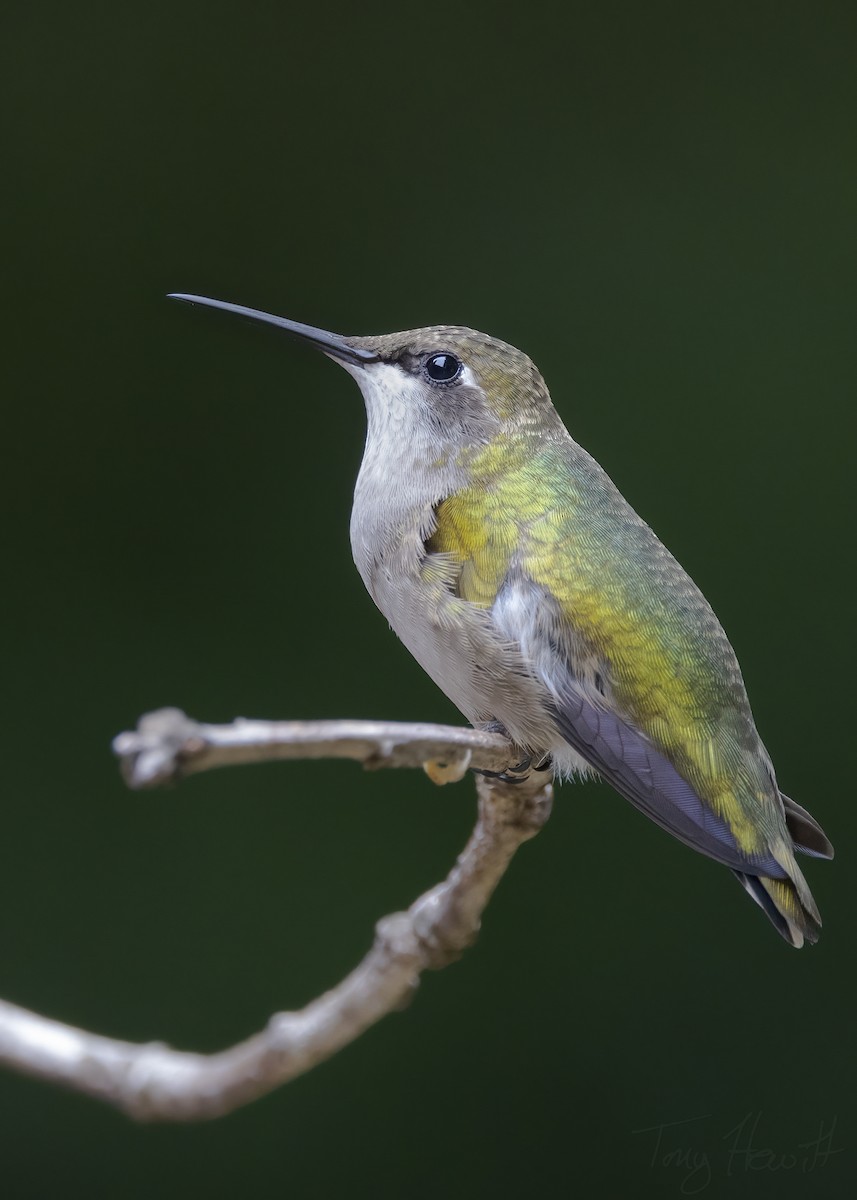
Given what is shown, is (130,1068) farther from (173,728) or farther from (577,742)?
(577,742)

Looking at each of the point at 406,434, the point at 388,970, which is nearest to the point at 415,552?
the point at 406,434

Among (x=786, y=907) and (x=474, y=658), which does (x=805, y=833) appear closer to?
(x=786, y=907)

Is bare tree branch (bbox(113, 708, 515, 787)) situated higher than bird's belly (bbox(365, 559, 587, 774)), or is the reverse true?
bare tree branch (bbox(113, 708, 515, 787))

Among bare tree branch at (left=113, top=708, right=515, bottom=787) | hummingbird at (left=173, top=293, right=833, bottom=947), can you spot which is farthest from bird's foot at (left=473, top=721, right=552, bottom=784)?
bare tree branch at (left=113, top=708, right=515, bottom=787)

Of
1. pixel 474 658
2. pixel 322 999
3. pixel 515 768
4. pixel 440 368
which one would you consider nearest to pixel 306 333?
pixel 440 368

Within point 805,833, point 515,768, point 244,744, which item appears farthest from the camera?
point 805,833

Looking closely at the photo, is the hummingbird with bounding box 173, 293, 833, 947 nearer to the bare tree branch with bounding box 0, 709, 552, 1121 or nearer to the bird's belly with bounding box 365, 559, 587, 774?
the bird's belly with bounding box 365, 559, 587, 774

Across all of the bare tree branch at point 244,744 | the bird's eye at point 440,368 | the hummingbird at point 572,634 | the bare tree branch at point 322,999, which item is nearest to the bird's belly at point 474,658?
the hummingbird at point 572,634
